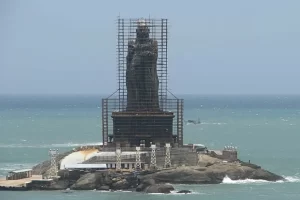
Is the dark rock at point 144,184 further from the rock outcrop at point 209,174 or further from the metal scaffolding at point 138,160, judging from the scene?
the metal scaffolding at point 138,160

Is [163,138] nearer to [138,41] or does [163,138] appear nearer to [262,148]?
[138,41]

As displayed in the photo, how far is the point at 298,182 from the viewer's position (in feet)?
345

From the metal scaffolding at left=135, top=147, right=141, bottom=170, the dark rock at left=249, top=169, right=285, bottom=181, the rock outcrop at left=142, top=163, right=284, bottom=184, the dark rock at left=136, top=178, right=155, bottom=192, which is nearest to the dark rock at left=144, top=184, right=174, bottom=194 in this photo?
the dark rock at left=136, top=178, right=155, bottom=192

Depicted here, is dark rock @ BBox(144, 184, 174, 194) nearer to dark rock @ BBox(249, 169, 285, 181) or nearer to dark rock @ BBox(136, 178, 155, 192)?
dark rock @ BBox(136, 178, 155, 192)

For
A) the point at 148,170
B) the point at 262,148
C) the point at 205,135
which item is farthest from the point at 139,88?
the point at 205,135

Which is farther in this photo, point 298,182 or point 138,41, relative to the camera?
point 138,41

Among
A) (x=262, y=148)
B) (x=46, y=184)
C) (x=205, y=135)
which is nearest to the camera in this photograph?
(x=46, y=184)

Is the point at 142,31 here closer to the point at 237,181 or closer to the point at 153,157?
the point at 153,157

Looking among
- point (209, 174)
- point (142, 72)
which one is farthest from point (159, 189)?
point (142, 72)

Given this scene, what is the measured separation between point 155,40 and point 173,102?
7.22 metres

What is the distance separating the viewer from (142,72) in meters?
115

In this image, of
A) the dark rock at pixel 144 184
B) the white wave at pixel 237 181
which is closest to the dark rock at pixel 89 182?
the dark rock at pixel 144 184

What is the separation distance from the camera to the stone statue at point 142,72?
114 metres

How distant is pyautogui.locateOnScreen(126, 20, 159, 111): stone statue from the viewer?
375 feet
